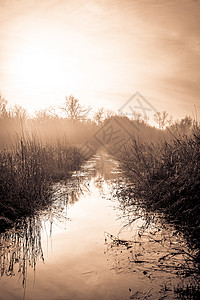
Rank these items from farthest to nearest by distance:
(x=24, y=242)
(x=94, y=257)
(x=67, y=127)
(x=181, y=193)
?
(x=67, y=127) → (x=181, y=193) → (x=24, y=242) → (x=94, y=257)

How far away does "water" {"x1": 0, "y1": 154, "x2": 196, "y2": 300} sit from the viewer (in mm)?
2287

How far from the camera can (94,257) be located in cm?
298

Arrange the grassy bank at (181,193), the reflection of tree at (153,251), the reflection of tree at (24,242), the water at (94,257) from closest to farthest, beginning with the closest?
the water at (94,257) → the reflection of tree at (153,251) → the reflection of tree at (24,242) → the grassy bank at (181,193)

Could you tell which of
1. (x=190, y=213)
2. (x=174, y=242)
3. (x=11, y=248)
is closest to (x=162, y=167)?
(x=190, y=213)

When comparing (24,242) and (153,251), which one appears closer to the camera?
(153,251)

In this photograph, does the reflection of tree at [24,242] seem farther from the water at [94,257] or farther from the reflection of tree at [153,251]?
the reflection of tree at [153,251]

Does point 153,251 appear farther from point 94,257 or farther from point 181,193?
point 181,193

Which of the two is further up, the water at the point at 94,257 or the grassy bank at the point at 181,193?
the grassy bank at the point at 181,193

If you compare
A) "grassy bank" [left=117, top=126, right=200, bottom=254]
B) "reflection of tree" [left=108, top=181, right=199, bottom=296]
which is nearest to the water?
"reflection of tree" [left=108, top=181, right=199, bottom=296]

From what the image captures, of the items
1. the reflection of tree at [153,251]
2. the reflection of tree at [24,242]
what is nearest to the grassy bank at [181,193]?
the reflection of tree at [153,251]

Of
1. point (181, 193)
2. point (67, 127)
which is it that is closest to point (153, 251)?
point (181, 193)

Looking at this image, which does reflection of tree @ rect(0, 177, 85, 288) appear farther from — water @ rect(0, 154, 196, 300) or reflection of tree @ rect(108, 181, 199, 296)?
reflection of tree @ rect(108, 181, 199, 296)

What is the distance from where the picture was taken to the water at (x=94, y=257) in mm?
2287

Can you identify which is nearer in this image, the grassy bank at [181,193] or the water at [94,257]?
the water at [94,257]
